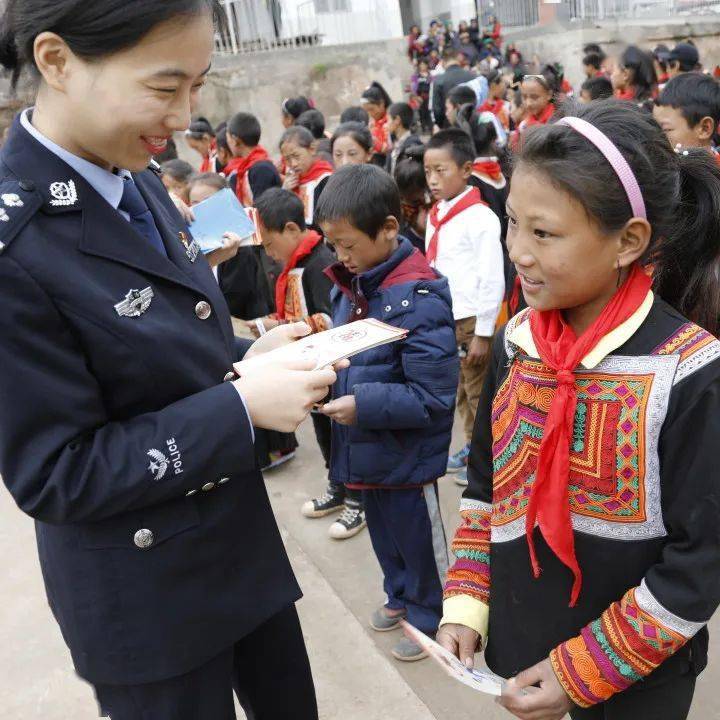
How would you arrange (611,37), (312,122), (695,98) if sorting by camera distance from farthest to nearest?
(611,37) → (312,122) → (695,98)

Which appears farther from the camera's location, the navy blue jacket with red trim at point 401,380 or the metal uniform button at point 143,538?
the navy blue jacket with red trim at point 401,380

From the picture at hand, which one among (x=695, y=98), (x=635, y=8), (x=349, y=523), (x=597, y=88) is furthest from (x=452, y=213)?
(x=635, y=8)

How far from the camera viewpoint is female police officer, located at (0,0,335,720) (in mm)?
1036

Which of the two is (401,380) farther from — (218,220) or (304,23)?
(304,23)

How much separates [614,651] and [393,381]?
1.14 m

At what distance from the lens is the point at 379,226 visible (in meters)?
2.17

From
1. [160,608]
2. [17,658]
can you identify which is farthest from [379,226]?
[17,658]

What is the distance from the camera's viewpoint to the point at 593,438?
1.14 m

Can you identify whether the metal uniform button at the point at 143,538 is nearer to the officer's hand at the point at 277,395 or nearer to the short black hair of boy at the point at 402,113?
the officer's hand at the point at 277,395

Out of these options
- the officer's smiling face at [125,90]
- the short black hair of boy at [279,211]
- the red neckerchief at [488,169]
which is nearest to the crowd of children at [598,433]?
the officer's smiling face at [125,90]

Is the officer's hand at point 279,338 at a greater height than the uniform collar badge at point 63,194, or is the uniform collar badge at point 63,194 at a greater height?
the uniform collar badge at point 63,194

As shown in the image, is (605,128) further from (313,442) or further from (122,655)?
(313,442)

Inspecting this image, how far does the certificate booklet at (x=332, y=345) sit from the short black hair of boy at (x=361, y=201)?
647 millimetres

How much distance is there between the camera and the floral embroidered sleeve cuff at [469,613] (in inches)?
52.9
